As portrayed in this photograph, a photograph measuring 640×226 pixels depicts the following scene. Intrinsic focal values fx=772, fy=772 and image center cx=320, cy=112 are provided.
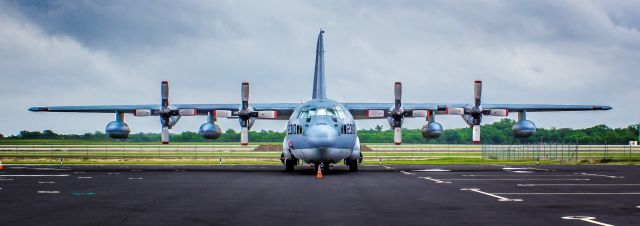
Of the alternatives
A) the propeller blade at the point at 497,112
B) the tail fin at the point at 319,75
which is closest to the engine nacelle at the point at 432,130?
the propeller blade at the point at 497,112

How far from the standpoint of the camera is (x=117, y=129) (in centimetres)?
5166

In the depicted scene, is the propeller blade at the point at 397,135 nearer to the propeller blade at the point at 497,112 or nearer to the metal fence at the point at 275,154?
the propeller blade at the point at 497,112

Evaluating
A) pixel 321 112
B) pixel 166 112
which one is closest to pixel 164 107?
pixel 166 112

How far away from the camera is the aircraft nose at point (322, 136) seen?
3878cm

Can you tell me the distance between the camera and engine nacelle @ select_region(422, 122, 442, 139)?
166 feet

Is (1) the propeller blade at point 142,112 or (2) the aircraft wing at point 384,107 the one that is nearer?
(2) the aircraft wing at point 384,107

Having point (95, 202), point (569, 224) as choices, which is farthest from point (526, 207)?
point (95, 202)

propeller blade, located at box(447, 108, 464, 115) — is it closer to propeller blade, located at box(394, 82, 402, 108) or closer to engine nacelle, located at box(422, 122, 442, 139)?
engine nacelle, located at box(422, 122, 442, 139)

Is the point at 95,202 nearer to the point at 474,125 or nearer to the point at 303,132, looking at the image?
the point at 303,132

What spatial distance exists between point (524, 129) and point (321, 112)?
17524 mm

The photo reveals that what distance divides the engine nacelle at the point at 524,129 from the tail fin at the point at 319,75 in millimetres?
13304

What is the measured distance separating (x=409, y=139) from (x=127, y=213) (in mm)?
151170

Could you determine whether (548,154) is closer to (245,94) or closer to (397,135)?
(397,135)

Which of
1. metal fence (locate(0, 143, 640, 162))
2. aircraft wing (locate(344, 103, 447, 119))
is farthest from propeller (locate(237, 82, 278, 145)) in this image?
metal fence (locate(0, 143, 640, 162))
